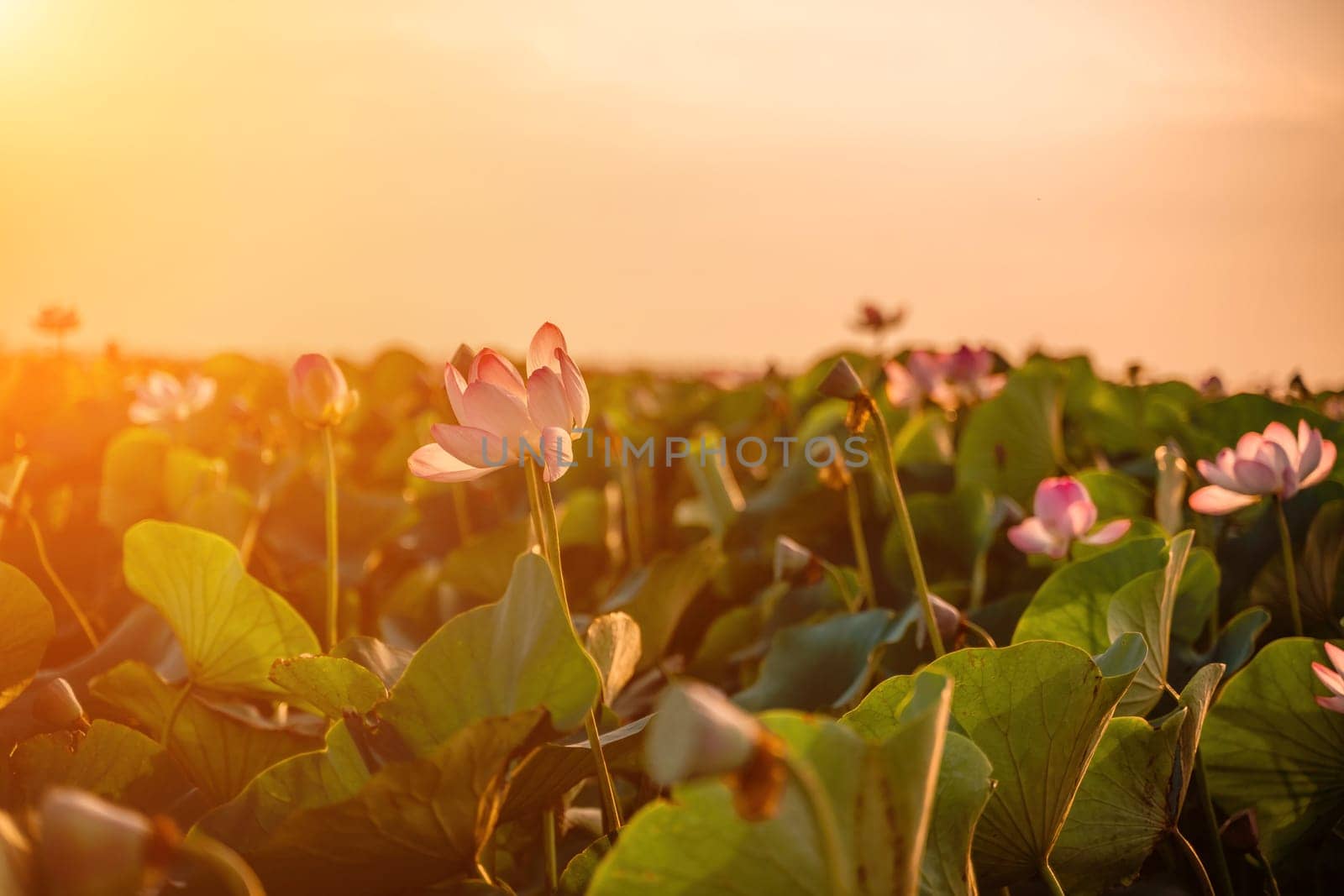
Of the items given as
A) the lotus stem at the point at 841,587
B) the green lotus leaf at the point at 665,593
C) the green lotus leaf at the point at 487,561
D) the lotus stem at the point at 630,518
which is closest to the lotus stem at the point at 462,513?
the lotus stem at the point at 630,518

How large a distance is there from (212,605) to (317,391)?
362 millimetres

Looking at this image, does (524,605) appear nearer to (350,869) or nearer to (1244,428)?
(350,869)

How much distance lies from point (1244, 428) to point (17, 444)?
7.98ft

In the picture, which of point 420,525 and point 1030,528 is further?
point 420,525

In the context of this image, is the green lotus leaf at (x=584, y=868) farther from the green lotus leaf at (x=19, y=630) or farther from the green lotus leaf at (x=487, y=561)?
the green lotus leaf at (x=487, y=561)

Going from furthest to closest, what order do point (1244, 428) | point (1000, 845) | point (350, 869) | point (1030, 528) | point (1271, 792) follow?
point (1244, 428) → point (1030, 528) → point (1271, 792) → point (1000, 845) → point (350, 869)

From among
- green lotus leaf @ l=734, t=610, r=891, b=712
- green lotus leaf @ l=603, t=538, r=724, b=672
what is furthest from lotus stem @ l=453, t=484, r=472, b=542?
green lotus leaf @ l=734, t=610, r=891, b=712

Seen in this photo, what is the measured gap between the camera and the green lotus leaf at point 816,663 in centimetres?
146

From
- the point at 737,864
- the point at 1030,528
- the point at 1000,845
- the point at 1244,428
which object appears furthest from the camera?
the point at 1244,428

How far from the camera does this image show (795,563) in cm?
173

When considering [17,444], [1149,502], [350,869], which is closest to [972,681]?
[350,869]

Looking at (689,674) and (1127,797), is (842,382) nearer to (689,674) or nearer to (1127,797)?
(1127,797)

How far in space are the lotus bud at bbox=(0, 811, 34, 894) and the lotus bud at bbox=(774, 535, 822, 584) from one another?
1224 millimetres

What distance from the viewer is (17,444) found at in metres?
1.83
